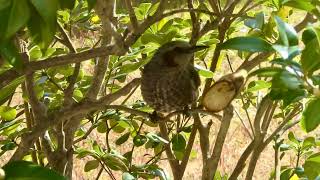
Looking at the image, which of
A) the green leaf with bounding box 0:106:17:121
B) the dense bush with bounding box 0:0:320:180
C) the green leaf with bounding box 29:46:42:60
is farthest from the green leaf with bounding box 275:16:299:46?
the green leaf with bounding box 0:106:17:121

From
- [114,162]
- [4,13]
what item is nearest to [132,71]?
[114,162]

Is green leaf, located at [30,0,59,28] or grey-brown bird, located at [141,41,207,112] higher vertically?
green leaf, located at [30,0,59,28]

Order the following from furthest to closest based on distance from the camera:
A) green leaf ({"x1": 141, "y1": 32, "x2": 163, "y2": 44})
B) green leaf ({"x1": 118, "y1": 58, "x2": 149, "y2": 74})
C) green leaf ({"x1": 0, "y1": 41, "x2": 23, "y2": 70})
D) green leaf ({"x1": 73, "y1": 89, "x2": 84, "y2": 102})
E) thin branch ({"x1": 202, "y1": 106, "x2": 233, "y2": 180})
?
green leaf ({"x1": 73, "y1": 89, "x2": 84, "y2": 102}) < green leaf ({"x1": 141, "y1": 32, "x2": 163, "y2": 44}) < green leaf ({"x1": 118, "y1": 58, "x2": 149, "y2": 74}) < thin branch ({"x1": 202, "y1": 106, "x2": 233, "y2": 180}) < green leaf ({"x1": 0, "y1": 41, "x2": 23, "y2": 70})

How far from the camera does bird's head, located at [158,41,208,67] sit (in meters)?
1.25

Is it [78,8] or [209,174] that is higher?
[78,8]

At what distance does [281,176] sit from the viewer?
55.7 inches

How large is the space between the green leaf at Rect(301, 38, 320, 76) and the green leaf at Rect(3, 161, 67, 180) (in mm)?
297

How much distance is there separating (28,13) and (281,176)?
95cm

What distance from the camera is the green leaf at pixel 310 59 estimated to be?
2.11 feet

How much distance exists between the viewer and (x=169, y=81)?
1389 mm

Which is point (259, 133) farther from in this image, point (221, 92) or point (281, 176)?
point (221, 92)

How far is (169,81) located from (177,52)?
13 cm

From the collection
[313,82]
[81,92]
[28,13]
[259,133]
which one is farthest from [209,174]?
[28,13]

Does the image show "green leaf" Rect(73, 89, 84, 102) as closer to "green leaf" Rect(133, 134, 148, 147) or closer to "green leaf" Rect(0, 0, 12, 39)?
"green leaf" Rect(133, 134, 148, 147)
